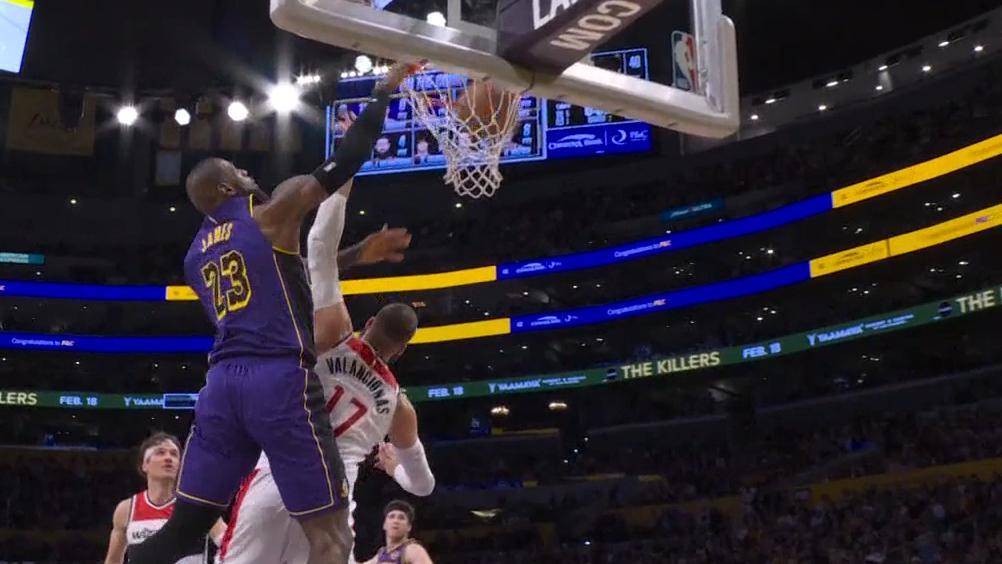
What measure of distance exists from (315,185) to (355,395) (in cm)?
100

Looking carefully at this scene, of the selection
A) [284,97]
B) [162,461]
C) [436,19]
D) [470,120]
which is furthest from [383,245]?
[284,97]

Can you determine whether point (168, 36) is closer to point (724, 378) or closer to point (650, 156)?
point (650, 156)

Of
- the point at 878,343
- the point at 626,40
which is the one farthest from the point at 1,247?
the point at 878,343

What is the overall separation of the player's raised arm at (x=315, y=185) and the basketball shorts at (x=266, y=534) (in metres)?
0.93

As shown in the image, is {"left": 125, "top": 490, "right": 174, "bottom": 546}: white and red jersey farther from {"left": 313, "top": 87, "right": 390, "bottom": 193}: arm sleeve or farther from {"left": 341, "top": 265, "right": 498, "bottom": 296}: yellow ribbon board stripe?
{"left": 341, "top": 265, "right": 498, "bottom": 296}: yellow ribbon board stripe

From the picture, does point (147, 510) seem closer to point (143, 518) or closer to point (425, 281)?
point (143, 518)

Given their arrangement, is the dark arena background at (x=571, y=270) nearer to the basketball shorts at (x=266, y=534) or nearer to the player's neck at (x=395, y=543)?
the player's neck at (x=395, y=543)

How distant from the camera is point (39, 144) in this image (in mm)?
30984

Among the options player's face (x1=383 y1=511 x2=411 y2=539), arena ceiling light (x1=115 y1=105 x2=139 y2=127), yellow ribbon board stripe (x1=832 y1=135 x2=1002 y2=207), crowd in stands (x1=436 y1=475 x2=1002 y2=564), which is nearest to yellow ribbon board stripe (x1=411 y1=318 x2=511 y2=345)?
crowd in stands (x1=436 y1=475 x2=1002 y2=564)

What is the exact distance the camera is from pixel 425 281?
31.1m

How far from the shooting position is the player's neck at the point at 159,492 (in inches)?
252

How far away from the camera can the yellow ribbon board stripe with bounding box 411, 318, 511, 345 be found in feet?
101

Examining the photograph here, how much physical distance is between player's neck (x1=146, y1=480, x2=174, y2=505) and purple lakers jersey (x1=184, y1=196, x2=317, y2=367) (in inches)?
109

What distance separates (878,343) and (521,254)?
32.9 ft
